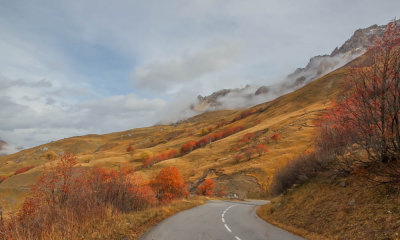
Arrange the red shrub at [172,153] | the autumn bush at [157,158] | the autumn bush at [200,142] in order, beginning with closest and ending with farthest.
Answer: the autumn bush at [157,158] < the red shrub at [172,153] < the autumn bush at [200,142]

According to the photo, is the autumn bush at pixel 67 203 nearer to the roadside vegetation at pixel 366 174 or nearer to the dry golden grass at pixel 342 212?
the dry golden grass at pixel 342 212

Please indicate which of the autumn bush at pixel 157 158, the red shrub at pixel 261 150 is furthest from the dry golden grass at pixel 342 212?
the autumn bush at pixel 157 158

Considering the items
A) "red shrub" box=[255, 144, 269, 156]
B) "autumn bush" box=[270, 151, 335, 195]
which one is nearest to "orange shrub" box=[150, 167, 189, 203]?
"autumn bush" box=[270, 151, 335, 195]

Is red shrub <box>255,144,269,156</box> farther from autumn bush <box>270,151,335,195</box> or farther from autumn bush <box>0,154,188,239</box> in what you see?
autumn bush <box>0,154,188,239</box>

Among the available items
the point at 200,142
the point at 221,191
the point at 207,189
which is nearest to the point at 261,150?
the point at 221,191

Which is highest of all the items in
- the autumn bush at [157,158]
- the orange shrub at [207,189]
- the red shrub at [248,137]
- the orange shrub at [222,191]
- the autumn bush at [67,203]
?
the autumn bush at [67,203]

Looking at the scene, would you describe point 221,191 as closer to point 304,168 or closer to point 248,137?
point 304,168

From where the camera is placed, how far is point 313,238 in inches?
428

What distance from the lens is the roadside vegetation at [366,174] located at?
33.4 ft

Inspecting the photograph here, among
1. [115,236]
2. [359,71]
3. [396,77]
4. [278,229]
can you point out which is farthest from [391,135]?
[115,236]

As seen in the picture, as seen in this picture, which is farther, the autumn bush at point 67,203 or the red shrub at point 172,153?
the red shrub at point 172,153

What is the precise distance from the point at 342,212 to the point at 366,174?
11.4 ft

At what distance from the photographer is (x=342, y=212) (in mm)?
11820

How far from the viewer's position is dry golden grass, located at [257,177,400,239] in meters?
9.32
